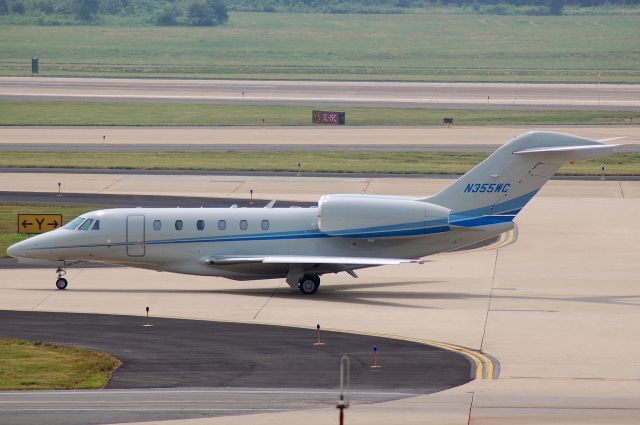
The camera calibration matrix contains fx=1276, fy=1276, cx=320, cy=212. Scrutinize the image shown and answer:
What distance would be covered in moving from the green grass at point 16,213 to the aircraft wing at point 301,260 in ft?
43.5

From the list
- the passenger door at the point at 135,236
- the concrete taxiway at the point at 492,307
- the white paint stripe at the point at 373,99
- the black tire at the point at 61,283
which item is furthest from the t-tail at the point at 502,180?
the white paint stripe at the point at 373,99

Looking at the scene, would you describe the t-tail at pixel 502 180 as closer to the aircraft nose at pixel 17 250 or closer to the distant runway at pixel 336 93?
the aircraft nose at pixel 17 250

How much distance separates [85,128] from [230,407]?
240 feet

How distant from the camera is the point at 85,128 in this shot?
98562mm

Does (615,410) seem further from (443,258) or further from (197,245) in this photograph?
(443,258)

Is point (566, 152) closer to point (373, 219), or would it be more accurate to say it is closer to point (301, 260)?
point (373, 219)

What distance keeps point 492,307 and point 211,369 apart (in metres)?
12.4

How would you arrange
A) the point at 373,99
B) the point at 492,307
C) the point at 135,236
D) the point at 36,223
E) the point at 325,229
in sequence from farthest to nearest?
the point at 373,99 < the point at 36,223 < the point at 135,236 < the point at 325,229 < the point at 492,307

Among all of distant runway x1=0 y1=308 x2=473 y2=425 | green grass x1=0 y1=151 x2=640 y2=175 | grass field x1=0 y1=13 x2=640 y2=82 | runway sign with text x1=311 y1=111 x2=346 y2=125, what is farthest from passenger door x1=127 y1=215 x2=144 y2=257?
grass field x1=0 y1=13 x2=640 y2=82

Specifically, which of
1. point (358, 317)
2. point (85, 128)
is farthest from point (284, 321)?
point (85, 128)

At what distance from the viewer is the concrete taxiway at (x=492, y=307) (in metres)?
28.0

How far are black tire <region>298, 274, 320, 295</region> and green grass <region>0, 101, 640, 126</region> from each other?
5876cm

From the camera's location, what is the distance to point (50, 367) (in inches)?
1265

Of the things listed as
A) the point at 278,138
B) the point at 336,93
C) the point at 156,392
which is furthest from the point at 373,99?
the point at 156,392
